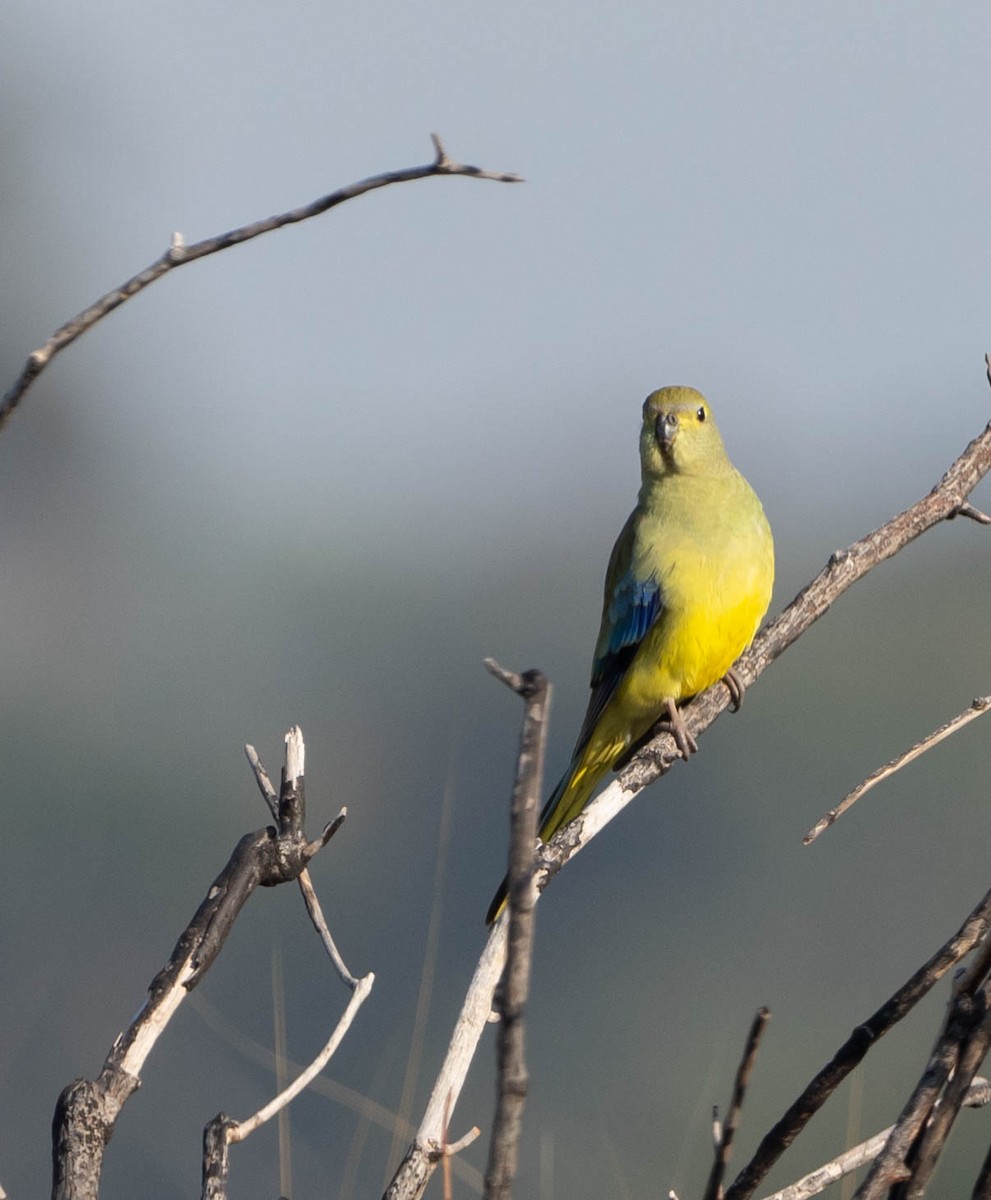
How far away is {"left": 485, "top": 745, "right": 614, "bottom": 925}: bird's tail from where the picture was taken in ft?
19.3

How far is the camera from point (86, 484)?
53406 mm

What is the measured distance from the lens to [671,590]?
5.77m

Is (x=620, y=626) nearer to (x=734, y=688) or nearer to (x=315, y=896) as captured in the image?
(x=734, y=688)

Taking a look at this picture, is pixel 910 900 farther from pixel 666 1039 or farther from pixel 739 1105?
pixel 739 1105

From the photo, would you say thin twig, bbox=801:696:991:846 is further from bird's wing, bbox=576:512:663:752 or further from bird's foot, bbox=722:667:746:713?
bird's wing, bbox=576:512:663:752

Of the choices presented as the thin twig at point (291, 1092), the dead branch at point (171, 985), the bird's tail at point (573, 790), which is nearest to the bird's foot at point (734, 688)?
the bird's tail at point (573, 790)

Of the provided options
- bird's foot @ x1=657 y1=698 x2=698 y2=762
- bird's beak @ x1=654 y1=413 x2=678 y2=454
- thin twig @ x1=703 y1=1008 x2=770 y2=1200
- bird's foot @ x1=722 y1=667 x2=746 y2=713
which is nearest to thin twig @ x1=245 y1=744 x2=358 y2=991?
thin twig @ x1=703 y1=1008 x2=770 y2=1200

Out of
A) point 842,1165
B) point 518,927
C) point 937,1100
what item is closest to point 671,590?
point 842,1165

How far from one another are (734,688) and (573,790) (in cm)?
107

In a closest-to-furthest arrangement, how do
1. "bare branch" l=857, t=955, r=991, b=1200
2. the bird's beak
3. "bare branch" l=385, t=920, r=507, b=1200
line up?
"bare branch" l=857, t=955, r=991, b=1200
"bare branch" l=385, t=920, r=507, b=1200
the bird's beak

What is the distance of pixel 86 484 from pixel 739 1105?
175ft

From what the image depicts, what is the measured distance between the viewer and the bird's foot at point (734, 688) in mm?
5035

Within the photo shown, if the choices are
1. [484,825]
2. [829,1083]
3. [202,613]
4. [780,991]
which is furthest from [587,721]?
[202,613]

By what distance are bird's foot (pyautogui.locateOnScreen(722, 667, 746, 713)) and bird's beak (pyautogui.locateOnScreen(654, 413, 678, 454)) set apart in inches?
45.2
